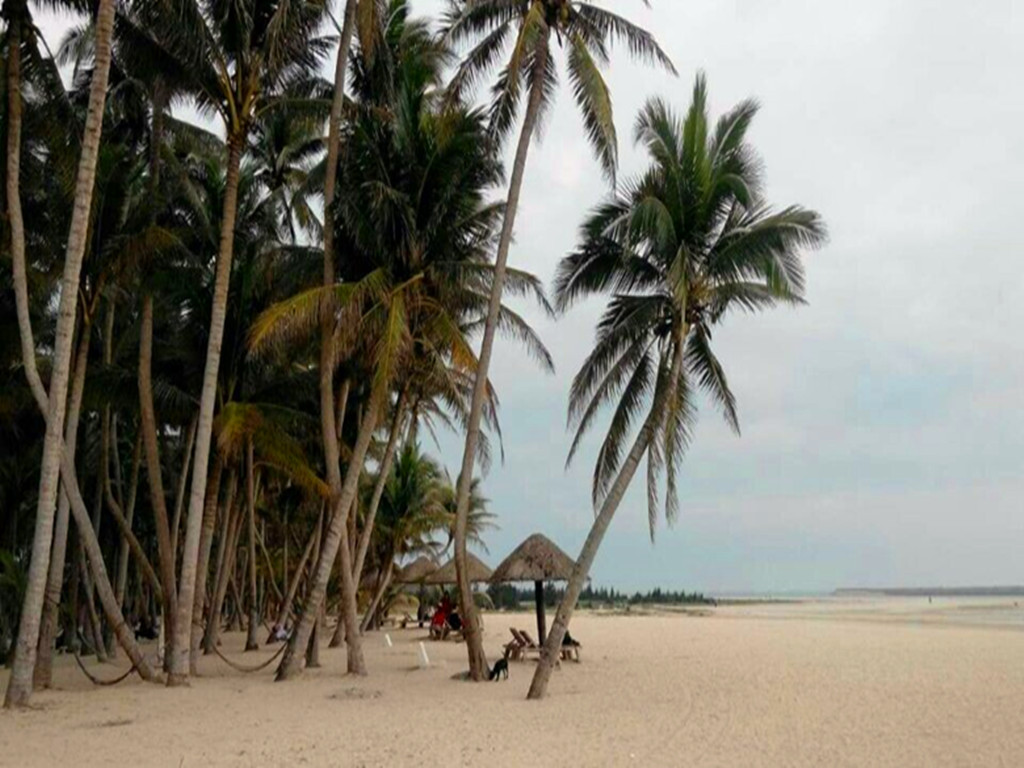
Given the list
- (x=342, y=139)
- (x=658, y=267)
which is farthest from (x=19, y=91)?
(x=658, y=267)

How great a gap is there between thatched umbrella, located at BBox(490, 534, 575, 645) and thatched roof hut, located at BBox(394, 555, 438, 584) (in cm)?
1157

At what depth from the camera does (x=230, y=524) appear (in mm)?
20719

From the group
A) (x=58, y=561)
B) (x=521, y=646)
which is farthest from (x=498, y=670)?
(x=58, y=561)

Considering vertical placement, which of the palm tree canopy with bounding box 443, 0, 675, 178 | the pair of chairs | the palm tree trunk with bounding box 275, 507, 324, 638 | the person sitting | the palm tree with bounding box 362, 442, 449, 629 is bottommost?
the pair of chairs

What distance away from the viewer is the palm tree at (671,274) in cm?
1355

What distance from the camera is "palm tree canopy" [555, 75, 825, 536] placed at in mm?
13781

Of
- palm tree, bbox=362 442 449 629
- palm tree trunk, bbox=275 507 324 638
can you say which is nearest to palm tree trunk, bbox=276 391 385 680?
palm tree trunk, bbox=275 507 324 638

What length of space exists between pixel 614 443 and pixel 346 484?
176 inches

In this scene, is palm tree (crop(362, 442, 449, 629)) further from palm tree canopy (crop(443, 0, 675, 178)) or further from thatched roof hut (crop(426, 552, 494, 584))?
palm tree canopy (crop(443, 0, 675, 178))

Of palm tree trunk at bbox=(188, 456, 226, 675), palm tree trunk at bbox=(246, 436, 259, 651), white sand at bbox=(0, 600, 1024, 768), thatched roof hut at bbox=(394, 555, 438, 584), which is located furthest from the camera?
thatched roof hut at bbox=(394, 555, 438, 584)

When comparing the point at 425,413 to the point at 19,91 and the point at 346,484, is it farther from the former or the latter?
the point at 19,91

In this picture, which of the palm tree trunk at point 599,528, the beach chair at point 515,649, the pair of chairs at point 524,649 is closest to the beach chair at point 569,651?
the pair of chairs at point 524,649

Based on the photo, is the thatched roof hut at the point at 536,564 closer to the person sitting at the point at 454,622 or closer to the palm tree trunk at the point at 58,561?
the person sitting at the point at 454,622

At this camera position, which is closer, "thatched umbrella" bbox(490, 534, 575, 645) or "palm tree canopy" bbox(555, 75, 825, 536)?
"palm tree canopy" bbox(555, 75, 825, 536)
